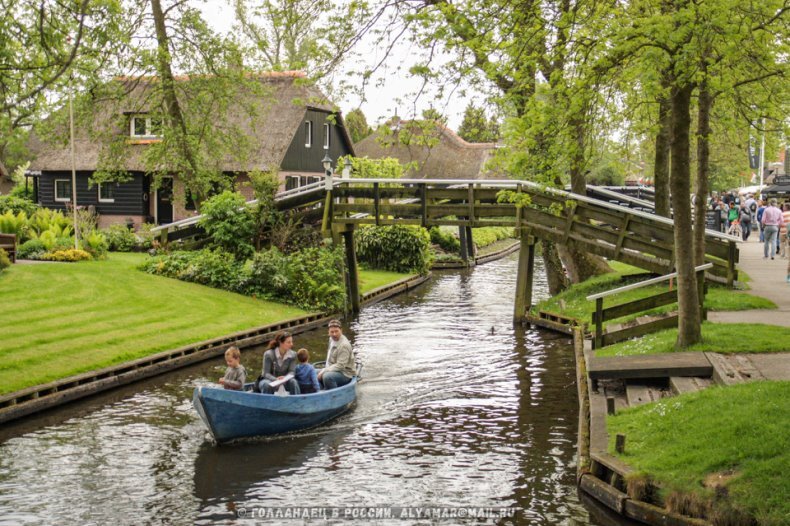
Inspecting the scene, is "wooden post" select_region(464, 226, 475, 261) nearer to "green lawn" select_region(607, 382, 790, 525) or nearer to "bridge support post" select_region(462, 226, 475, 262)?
"bridge support post" select_region(462, 226, 475, 262)

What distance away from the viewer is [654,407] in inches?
503

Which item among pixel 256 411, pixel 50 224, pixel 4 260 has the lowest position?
pixel 256 411

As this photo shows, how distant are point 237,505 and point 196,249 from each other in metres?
19.3

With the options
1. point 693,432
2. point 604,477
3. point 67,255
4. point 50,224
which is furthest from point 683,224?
point 50,224

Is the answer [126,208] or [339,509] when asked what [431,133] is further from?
[126,208]

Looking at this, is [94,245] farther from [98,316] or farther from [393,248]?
[393,248]

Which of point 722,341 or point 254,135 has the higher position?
point 254,135

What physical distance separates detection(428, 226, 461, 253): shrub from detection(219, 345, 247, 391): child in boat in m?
32.9

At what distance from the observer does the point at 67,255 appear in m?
28.1

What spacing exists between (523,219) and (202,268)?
10.1 m

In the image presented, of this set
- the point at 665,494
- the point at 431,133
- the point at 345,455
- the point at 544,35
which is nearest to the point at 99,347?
the point at 345,455

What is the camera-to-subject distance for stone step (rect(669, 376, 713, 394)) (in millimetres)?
13375

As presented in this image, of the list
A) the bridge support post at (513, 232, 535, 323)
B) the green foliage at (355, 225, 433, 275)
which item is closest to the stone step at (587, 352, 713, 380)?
the bridge support post at (513, 232, 535, 323)

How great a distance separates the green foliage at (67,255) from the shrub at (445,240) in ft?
74.7
